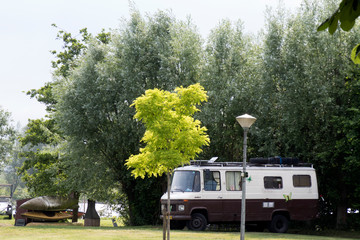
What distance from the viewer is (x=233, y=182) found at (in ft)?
69.4

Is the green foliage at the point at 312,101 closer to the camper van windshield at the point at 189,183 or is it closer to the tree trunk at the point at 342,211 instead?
the tree trunk at the point at 342,211

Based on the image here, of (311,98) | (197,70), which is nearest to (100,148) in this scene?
(197,70)

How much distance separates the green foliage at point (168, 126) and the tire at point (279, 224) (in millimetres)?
6093

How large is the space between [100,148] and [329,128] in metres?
13.0

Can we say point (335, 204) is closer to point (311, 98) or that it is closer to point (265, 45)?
point (311, 98)

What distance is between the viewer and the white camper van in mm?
20875

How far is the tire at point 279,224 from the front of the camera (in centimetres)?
2147

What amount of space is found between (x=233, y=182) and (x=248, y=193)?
0.77m

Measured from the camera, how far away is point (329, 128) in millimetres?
22859

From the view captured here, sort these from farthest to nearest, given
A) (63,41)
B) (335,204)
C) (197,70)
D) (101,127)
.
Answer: (63,41) → (101,127) → (197,70) → (335,204)

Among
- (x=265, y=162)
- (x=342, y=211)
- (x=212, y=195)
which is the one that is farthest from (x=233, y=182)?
(x=342, y=211)

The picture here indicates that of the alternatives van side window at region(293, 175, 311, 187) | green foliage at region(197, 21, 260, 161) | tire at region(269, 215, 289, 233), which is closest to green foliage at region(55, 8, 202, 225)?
green foliage at region(197, 21, 260, 161)

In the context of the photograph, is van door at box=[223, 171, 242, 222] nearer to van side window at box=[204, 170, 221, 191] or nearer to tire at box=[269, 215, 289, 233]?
van side window at box=[204, 170, 221, 191]

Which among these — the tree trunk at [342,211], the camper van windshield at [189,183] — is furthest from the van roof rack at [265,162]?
the tree trunk at [342,211]
